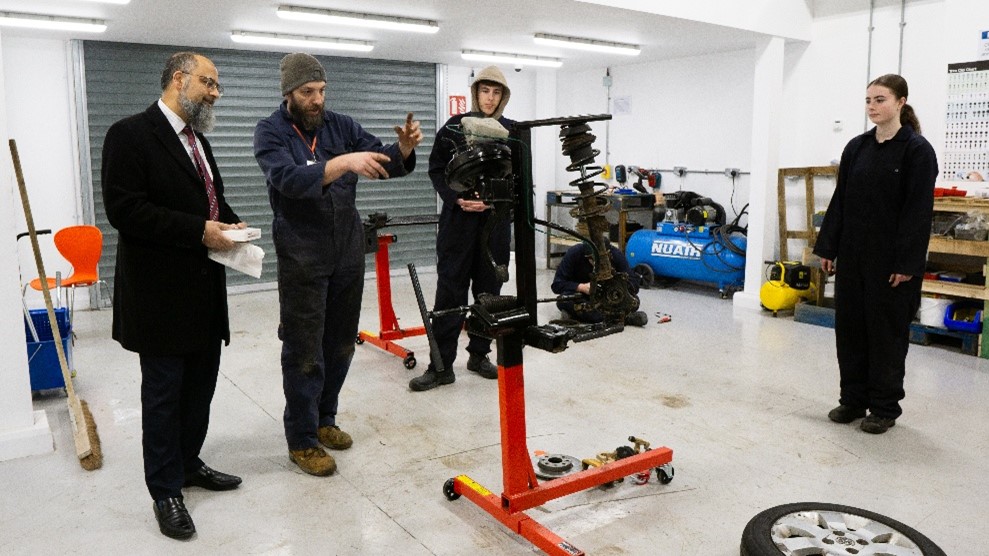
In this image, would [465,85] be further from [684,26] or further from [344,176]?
[344,176]

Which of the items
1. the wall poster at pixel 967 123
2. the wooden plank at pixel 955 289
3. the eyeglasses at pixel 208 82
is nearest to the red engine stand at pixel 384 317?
the eyeglasses at pixel 208 82

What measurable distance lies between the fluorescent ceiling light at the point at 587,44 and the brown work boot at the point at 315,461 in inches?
177

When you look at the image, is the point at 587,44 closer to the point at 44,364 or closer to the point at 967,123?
the point at 967,123

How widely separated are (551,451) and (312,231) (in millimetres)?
1366

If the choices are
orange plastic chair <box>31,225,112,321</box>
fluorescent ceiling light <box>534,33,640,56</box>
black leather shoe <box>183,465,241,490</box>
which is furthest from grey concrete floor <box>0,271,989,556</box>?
fluorescent ceiling light <box>534,33,640,56</box>

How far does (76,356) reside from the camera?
4.92 metres

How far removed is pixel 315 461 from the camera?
3035mm

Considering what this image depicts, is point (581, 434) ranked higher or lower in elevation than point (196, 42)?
lower

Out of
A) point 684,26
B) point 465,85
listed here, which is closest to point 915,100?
point 684,26

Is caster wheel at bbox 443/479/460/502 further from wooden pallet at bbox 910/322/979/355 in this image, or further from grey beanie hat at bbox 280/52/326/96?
wooden pallet at bbox 910/322/979/355

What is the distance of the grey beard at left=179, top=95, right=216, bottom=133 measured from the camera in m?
2.54

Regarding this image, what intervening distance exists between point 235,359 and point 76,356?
105cm

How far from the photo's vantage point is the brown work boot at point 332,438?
10.8ft

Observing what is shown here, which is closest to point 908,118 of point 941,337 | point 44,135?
point 941,337
